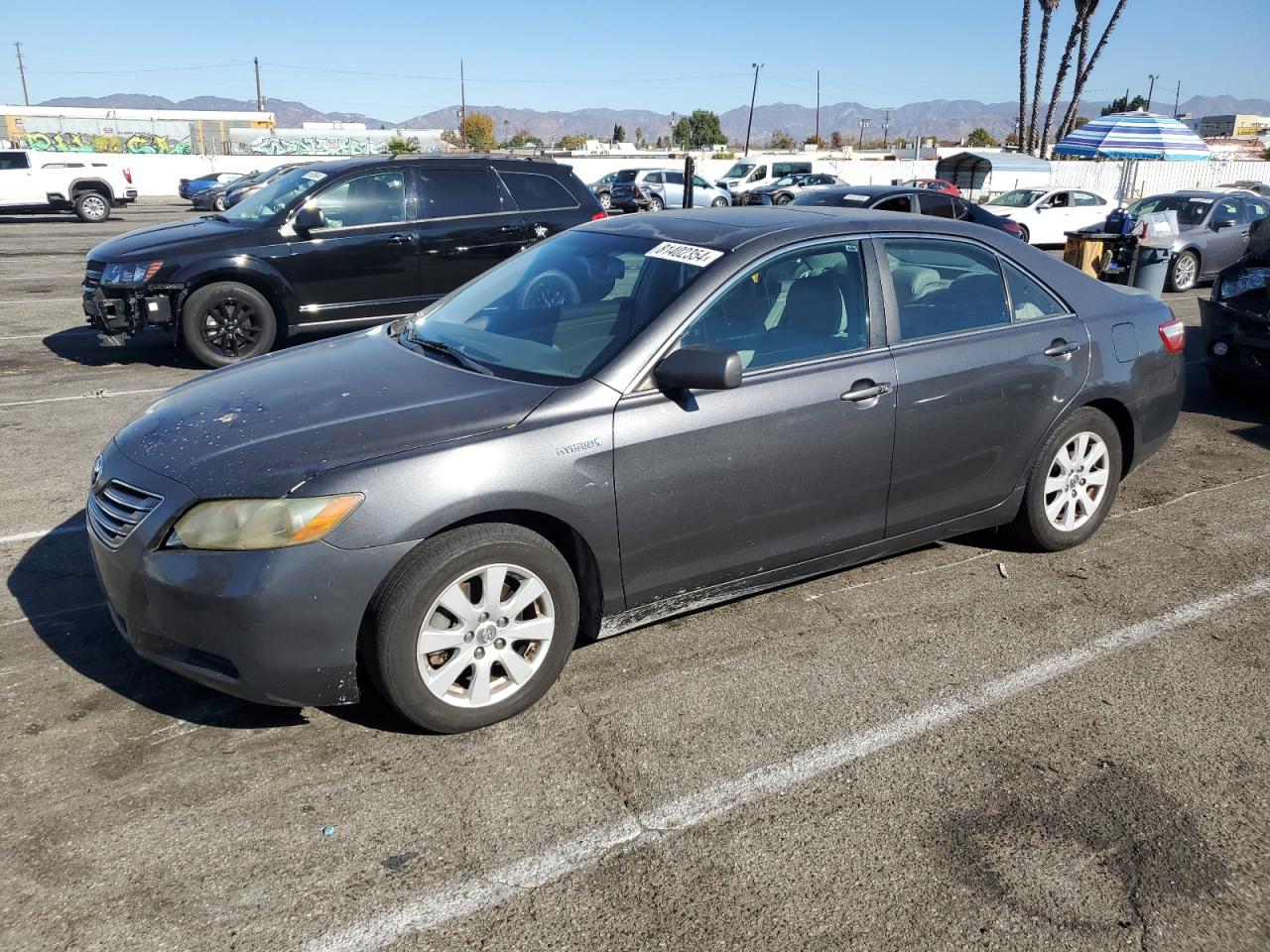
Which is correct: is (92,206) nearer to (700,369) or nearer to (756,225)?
(756,225)

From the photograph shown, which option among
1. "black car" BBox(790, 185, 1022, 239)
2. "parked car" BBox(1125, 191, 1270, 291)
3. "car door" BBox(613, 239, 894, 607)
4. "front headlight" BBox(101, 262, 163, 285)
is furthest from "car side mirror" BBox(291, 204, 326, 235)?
"parked car" BBox(1125, 191, 1270, 291)

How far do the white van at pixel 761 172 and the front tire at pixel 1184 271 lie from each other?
21.3 meters

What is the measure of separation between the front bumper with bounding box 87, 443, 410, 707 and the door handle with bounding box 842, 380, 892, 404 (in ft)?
6.05

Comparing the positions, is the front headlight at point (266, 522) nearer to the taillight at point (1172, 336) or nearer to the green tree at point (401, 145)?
the taillight at point (1172, 336)

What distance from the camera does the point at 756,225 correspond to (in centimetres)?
413

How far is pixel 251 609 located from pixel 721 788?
1.52 metres

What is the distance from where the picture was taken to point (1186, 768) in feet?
10.6

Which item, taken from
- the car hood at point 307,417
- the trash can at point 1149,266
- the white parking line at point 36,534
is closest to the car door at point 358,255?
the white parking line at point 36,534

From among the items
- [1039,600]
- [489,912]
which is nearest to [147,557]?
[489,912]

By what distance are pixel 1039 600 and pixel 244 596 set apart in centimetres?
332

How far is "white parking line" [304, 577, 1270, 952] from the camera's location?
2557 millimetres

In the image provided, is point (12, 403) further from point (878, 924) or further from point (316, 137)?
point (316, 137)

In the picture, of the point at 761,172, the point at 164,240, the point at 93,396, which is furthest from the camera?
the point at 761,172

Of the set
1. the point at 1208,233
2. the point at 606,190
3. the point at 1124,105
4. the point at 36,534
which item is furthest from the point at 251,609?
the point at 1124,105
